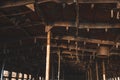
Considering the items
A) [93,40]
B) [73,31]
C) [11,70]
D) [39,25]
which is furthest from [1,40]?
[11,70]

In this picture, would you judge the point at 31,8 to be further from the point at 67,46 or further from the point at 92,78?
the point at 92,78

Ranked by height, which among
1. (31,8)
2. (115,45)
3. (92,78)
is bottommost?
(92,78)

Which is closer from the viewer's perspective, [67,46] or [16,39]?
[16,39]

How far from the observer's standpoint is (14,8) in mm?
9938

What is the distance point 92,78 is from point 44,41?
989 centimetres

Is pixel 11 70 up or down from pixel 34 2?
down

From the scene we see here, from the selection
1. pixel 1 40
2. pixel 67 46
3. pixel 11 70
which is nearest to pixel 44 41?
pixel 67 46

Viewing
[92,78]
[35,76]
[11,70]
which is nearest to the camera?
[92,78]

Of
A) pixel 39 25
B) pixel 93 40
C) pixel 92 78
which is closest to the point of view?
pixel 39 25

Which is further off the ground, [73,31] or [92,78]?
[73,31]

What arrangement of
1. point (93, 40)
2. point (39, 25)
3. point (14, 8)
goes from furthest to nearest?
point (93, 40)
point (39, 25)
point (14, 8)

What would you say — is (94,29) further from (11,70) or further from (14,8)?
(11,70)

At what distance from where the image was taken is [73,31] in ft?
41.4

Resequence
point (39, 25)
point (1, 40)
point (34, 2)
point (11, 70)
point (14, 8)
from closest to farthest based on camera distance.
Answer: point (34, 2) → point (14, 8) → point (39, 25) → point (1, 40) → point (11, 70)
